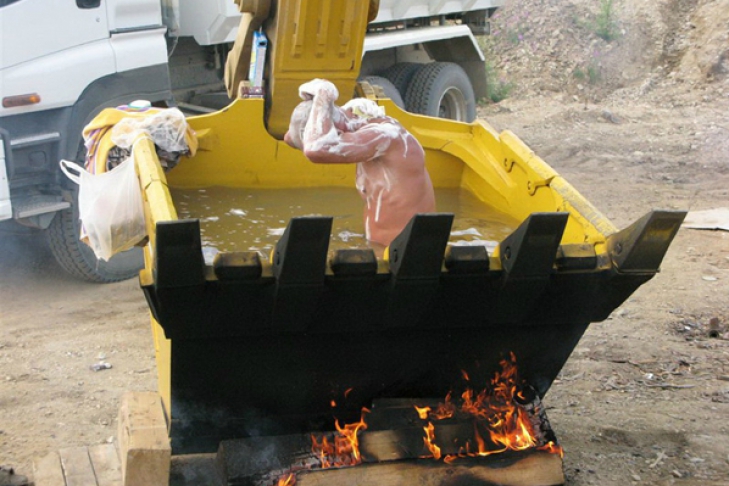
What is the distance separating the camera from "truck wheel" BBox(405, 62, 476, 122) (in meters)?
9.30

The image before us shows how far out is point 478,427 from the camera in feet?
11.3

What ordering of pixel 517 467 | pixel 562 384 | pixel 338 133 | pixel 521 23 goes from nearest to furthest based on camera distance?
pixel 517 467, pixel 338 133, pixel 562 384, pixel 521 23

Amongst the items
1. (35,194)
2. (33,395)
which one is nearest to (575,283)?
(33,395)

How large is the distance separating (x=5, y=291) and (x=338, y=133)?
3.78m

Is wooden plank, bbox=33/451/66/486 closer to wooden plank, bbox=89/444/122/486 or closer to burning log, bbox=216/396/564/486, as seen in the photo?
wooden plank, bbox=89/444/122/486

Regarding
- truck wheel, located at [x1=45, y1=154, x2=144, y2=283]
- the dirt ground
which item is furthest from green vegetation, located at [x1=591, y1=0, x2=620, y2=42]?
truck wheel, located at [x1=45, y1=154, x2=144, y2=283]

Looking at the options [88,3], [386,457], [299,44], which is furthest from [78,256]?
[386,457]

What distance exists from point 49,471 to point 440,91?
6.52 meters

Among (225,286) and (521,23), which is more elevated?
(225,286)

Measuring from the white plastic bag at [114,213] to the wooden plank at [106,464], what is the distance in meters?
0.78

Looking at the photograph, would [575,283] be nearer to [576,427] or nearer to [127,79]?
[576,427]

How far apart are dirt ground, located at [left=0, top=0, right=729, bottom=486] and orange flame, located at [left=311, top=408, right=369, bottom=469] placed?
98 cm

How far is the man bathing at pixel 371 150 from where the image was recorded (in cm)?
361

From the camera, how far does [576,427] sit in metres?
4.24
